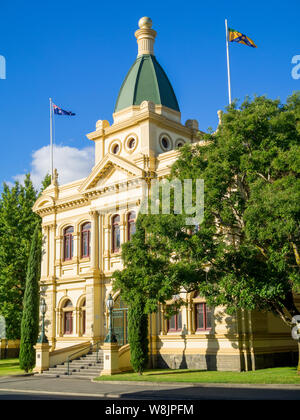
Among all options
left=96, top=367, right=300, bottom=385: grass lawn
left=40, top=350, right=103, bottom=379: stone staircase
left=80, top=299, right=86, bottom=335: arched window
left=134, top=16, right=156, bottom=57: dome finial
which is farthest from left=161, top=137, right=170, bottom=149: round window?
left=96, top=367, right=300, bottom=385: grass lawn

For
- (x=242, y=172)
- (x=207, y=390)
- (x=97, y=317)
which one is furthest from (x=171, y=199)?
(x=97, y=317)

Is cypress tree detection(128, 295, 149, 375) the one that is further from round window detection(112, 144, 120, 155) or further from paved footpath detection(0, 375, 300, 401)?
round window detection(112, 144, 120, 155)

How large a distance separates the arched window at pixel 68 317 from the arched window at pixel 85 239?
3.68 m

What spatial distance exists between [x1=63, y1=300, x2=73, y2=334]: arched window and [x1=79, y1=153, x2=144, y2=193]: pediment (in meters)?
8.07

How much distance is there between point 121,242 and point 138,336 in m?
7.35

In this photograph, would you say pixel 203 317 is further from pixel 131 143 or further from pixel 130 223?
pixel 131 143

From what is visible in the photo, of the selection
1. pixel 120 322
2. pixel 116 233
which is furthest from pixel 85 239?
pixel 120 322

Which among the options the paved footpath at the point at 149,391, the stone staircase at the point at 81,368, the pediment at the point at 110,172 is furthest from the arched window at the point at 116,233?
the paved footpath at the point at 149,391

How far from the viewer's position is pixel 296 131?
69.6ft

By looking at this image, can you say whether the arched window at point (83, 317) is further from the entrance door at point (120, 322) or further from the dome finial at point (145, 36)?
the dome finial at point (145, 36)

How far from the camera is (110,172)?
33.3m

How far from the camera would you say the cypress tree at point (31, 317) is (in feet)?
103
